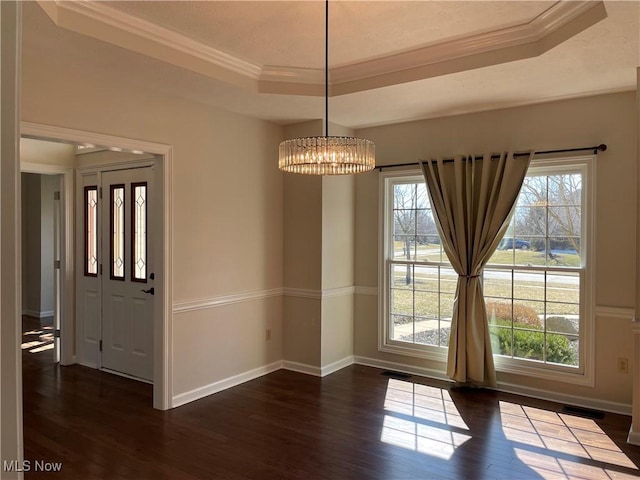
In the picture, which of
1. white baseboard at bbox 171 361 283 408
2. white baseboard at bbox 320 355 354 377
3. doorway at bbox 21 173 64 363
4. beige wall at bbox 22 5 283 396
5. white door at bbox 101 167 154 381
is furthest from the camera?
doorway at bbox 21 173 64 363

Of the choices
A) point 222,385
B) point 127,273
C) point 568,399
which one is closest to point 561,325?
point 568,399

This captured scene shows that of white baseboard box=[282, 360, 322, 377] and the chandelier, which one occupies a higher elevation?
the chandelier

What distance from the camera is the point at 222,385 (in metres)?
4.42

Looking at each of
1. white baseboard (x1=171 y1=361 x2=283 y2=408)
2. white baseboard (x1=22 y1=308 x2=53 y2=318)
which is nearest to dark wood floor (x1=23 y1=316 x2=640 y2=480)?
white baseboard (x1=171 y1=361 x2=283 y2=408)

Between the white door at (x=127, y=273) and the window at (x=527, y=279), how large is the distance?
2.53 meters

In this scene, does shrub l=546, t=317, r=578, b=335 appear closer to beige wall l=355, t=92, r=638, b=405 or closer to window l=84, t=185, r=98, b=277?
beige wall l=355, t=92, r=638, b=405

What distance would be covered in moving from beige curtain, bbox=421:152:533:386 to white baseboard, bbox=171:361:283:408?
1852 mm

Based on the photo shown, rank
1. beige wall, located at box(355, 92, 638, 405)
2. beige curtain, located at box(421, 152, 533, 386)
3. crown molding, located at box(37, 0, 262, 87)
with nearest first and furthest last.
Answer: crown molding, located at box(37, 0, 262, 87), beige wall, located at box(355, 92, 638, 405), beige curtain, located at box(421, 152, 533, 386)

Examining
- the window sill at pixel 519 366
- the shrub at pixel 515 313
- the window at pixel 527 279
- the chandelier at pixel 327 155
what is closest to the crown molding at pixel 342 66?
the chandelier at pixel 327 155

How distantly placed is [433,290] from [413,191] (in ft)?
3.49

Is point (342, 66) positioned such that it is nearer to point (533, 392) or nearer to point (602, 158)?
point (602, 158)

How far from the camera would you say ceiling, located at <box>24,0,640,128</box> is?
9.09 ft

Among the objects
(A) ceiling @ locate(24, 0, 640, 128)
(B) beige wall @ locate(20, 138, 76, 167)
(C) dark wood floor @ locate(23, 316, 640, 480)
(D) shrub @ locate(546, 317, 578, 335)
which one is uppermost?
(A) ceiling @ locate(24, 0, 640, 128)

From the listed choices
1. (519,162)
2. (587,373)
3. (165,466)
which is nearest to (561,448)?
(587,373)
